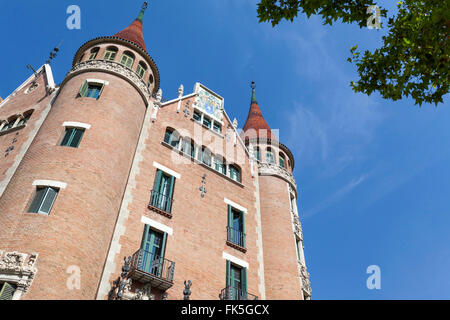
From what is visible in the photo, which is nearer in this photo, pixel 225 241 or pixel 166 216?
pixel 166 216

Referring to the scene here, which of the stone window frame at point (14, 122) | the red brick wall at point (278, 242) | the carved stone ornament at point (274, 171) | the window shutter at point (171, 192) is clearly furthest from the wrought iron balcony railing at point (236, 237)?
the stone window frame at point (14, 122)

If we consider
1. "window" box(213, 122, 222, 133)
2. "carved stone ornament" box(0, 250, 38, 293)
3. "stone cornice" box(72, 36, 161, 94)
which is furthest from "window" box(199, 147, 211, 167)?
"carved stone ornament" box(0, 250, 38, 293)

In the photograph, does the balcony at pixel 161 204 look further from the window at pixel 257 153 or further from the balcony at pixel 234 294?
the window at pixel 257 153

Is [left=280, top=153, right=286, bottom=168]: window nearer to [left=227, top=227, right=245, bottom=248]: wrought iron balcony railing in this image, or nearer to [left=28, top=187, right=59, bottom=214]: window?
[left=227, top=227, right=245, bottom=248]: wrought iron balcony railing

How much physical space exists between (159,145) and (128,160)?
2.86m

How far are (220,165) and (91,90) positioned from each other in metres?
9.22

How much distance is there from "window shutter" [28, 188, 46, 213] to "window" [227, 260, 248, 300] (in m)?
9.43

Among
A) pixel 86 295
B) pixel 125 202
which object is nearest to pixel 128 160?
pixel 125 202

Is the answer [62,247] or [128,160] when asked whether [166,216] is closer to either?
[128,160]

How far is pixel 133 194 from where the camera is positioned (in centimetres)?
1844

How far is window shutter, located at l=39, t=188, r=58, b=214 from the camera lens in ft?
49.3

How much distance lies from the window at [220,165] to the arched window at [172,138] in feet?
9.82
